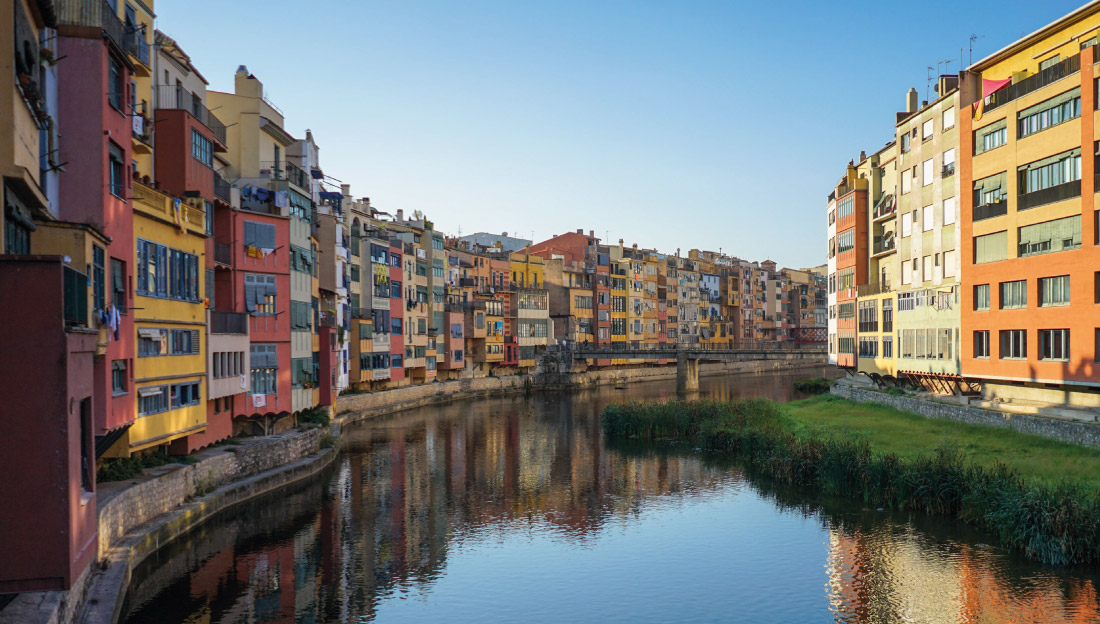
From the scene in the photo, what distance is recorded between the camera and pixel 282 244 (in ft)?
130

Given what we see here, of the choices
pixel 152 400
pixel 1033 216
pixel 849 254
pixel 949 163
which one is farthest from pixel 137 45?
pixel 849 254

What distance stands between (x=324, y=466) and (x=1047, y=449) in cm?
2980

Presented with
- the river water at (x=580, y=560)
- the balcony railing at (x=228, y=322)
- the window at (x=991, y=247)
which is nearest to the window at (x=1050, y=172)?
the window at (x=991, y=247)

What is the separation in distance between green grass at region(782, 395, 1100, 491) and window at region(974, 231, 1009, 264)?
27.0 feet

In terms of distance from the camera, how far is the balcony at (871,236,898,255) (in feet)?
193

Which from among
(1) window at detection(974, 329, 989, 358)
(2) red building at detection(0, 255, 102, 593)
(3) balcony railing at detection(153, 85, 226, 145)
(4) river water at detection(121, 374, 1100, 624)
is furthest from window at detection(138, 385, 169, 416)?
(1) window at detection(974, 329, 989, 358)

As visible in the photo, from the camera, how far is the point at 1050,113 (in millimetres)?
38719

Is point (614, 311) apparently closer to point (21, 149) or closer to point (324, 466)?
point (324, 466)

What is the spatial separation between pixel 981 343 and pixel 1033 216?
23.8 feet

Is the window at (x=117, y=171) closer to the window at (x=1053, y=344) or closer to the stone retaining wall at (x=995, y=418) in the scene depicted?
the stone retaining wall at (x=995, y=418)

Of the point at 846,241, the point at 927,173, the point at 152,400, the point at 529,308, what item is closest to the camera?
the point at 152,400

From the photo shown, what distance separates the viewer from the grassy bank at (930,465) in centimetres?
2439

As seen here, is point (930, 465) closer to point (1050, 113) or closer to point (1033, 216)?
point (1033, 216)

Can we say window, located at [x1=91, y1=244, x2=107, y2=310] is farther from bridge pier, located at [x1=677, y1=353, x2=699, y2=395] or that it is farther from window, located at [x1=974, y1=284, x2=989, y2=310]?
bridge pier, located at [x1=677, y1=353, x2=699, y2=395]
